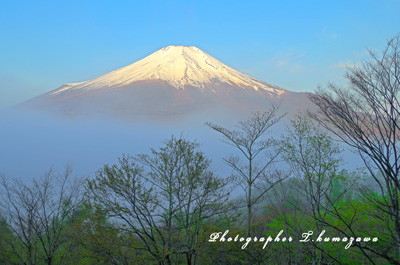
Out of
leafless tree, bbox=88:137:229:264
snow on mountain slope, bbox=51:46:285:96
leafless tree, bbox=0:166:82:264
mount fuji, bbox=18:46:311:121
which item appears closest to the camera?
leafless tree, bbox=88:137:229:264

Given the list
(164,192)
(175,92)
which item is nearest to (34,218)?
(164,192)

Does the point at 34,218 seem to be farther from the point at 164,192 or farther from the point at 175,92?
the point at 175,92

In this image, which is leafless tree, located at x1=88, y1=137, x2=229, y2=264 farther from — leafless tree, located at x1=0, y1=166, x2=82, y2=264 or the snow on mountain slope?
the snow on mountain slope

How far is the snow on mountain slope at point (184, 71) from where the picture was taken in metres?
78.2

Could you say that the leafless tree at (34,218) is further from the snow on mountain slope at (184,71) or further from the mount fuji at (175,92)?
the snow on mountain slope at (184,71)

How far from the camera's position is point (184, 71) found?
78.2 metres

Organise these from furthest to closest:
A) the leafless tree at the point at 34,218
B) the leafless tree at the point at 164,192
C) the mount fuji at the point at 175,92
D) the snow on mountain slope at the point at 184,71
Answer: the snow on mountain slope at the point at 184,71
the mount fuji at the point at 175,92
the leafless tree at the point at 34,218
the leafless tree at the point at 164,192

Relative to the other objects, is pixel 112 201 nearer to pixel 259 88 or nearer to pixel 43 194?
pixel 43 194

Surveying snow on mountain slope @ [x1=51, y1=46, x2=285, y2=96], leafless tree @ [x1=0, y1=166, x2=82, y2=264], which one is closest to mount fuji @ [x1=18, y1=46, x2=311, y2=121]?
snow on mountain slope @ [x1=51, y1=46, x2=285, y2=96]

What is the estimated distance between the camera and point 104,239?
1046cm

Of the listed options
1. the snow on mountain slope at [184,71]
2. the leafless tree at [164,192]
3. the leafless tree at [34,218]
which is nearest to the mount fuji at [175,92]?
the snow on mountain slope at [184,71]

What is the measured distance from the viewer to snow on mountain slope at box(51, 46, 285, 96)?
257ft

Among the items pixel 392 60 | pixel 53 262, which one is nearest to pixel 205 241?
pixel 392 60

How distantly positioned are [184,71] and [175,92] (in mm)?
5312
